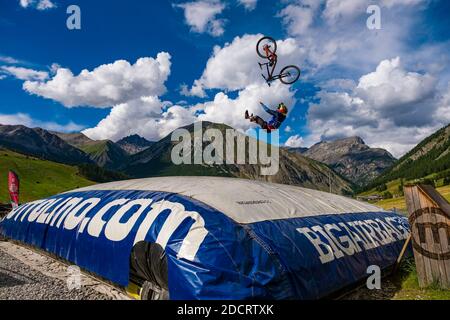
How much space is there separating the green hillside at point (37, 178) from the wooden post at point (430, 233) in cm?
14453

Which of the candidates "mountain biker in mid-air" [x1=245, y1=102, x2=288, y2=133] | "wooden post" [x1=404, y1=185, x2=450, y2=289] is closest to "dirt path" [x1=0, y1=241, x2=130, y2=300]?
"wooden post" [x1=404, y1=185, x2=450, y2=289]

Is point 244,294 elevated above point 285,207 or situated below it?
below

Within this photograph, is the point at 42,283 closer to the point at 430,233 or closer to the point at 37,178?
the point at 430,233

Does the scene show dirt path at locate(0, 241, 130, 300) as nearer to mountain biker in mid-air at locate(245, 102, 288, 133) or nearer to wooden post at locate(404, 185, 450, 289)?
wooden post at locate(404, 185, 450, 289)

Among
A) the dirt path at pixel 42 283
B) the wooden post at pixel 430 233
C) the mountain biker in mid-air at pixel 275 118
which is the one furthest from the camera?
the mountain biker in mid-air at pixel 275 118

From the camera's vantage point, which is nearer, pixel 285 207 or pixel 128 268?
pixel 128 268

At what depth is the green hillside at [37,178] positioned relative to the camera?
475 feet

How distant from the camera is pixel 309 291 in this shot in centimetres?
989

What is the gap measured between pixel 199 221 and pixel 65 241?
24.8ft

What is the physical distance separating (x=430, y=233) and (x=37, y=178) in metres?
187

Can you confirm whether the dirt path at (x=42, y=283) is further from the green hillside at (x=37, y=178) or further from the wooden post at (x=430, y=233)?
the green hillside at (x=37, y=178)

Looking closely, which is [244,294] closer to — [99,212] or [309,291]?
[309,291]

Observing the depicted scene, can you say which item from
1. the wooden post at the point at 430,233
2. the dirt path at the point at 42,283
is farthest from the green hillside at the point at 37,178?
the wooden post at the point at 430,233
